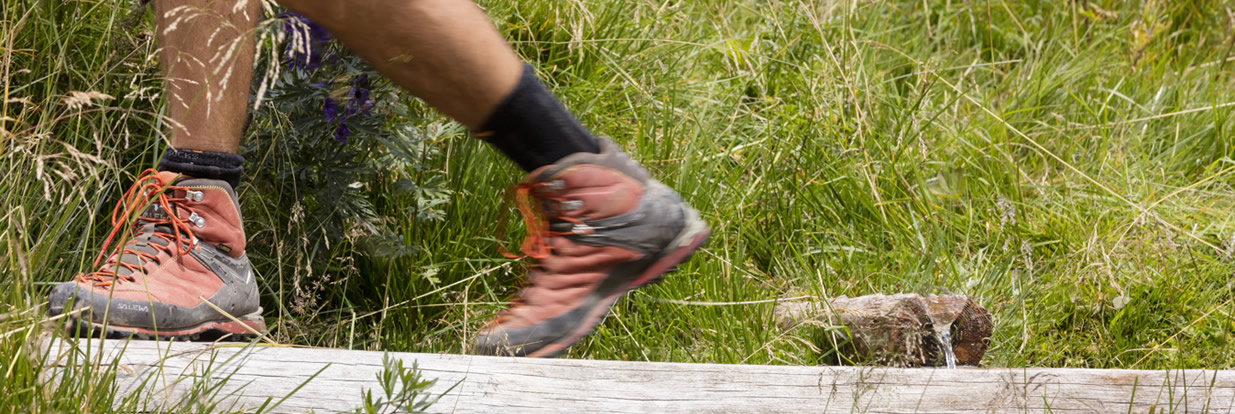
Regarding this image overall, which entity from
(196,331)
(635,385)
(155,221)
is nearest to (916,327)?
(635,385)

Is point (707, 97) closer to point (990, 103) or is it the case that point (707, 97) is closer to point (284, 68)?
point (990, 103)

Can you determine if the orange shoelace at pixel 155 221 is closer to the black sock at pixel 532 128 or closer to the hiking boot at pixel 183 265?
the hiking boot at pixel 183 265

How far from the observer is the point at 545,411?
1448 mm

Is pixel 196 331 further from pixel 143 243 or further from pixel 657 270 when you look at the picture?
pixel 657 270

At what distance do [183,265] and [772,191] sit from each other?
1.55 metres

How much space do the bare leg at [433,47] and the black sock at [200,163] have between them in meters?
0.44

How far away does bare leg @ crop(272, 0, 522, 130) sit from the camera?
4.83ft

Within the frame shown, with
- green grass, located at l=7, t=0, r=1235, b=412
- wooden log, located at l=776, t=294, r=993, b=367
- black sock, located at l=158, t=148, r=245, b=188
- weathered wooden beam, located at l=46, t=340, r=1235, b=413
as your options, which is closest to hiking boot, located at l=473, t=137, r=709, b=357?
weathered wooden beam, located at l=46, t=340, r=1235, b=413

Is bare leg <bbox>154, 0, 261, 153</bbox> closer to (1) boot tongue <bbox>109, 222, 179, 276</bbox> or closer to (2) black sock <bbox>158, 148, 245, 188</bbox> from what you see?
(2) black sock <bbox>158, 148, 245, 188</bbox>

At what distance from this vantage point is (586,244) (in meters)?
1.66

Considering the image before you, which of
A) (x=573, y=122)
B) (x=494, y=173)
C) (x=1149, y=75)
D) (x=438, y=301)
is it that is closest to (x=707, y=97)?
(x=494, y=173)

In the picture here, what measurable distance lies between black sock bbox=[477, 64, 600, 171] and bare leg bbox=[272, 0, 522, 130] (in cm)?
2

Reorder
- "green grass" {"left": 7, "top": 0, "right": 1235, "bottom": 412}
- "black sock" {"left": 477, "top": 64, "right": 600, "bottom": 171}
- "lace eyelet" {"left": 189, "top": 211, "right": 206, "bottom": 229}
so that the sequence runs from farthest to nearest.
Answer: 1. "green grass" {"left": 7, "top": 0, "right": 1235, "bottom": 412}
2. "lace eyelet" {"left": 189, "top": 211, "right": 206, "bottom": 229}
3. "black sock" {"left": 477, "top": 64, "right": 600, "bottom": 171}

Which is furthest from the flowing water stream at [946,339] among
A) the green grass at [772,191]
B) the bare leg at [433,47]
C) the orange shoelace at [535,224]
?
the bare leg at [433,47]
